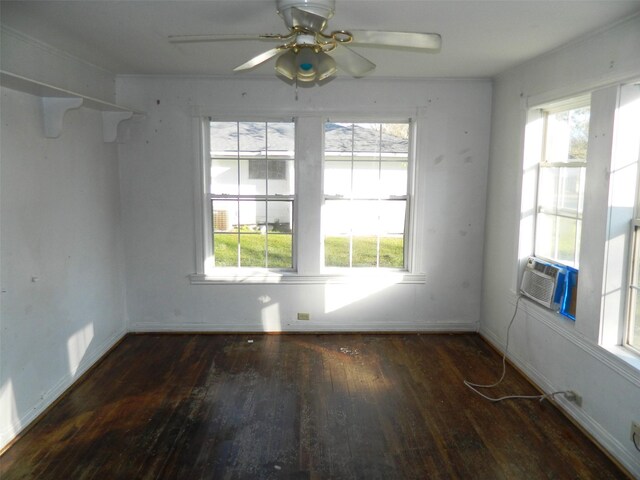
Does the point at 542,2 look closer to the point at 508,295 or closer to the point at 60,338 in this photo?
the point at 508,295

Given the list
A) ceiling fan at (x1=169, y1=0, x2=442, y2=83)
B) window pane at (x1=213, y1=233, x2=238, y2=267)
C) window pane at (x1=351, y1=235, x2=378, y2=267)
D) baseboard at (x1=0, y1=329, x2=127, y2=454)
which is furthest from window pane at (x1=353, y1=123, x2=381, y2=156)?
baseboard at (x1=0, y1=329, x2=127, y2=454)

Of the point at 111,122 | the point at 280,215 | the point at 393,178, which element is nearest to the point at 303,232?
the point at 280,215

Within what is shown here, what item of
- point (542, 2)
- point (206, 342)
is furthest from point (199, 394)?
point (542, 2)

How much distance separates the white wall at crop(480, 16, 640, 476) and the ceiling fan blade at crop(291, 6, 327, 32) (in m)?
1.85

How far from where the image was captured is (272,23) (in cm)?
288

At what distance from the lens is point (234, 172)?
4.79 meters

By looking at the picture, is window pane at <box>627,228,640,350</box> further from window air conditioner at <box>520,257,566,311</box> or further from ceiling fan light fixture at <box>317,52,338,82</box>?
ceiling fan light fixture at <box>317,52,338,82</box>

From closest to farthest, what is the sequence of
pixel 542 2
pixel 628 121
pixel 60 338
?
1. pixel 542 2
2. pixel 628 121
3. pixel 60 338

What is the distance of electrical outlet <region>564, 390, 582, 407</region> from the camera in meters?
3.20

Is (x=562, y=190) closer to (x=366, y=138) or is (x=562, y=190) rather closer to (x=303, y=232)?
(x=366, y=138)

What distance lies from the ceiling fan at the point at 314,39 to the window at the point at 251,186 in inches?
87.6

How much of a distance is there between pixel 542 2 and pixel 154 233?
3.76 meters

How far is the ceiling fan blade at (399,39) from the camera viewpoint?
6.86 feet

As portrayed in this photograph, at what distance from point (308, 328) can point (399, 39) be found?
3.33 m
